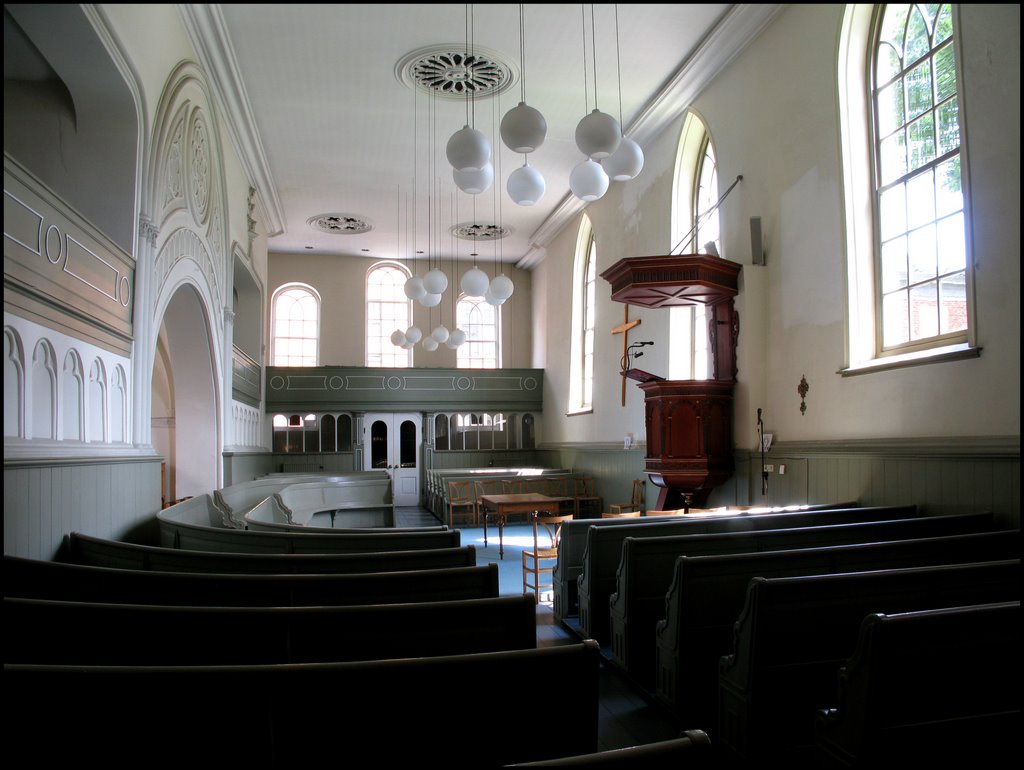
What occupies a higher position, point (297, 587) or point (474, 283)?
point (474, 283)

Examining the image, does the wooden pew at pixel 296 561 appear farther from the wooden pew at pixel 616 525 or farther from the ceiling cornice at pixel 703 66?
the ceiling cornice at pixel 703 66

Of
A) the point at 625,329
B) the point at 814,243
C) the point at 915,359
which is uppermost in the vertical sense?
the point at 814,243

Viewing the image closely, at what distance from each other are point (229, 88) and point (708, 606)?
822 centimetres

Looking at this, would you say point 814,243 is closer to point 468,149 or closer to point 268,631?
point 468,149

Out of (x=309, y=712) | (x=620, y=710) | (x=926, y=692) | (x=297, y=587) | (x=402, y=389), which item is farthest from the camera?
(x=402, y=389)

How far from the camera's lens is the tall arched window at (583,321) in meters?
13.3

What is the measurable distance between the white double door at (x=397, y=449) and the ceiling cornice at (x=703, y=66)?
27.3ft

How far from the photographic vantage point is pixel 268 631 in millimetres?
2234

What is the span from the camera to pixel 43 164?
18.9 feet

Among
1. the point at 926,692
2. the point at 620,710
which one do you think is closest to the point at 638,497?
the point at 620,710

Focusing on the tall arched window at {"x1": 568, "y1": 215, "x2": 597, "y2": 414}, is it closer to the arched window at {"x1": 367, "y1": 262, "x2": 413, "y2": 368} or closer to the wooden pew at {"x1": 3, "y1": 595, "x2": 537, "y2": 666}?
Result: the arched window at {"x1": 367, "y1": 262, "x2": 413, "y2": 368}

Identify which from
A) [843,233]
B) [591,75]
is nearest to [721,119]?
[591,75]

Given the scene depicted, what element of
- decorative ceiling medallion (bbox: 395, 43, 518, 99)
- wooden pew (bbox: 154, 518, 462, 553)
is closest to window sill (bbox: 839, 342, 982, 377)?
wooden pew (bbox: 154, 518, 462, 553)

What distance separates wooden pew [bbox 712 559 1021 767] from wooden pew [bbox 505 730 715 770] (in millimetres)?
1378
